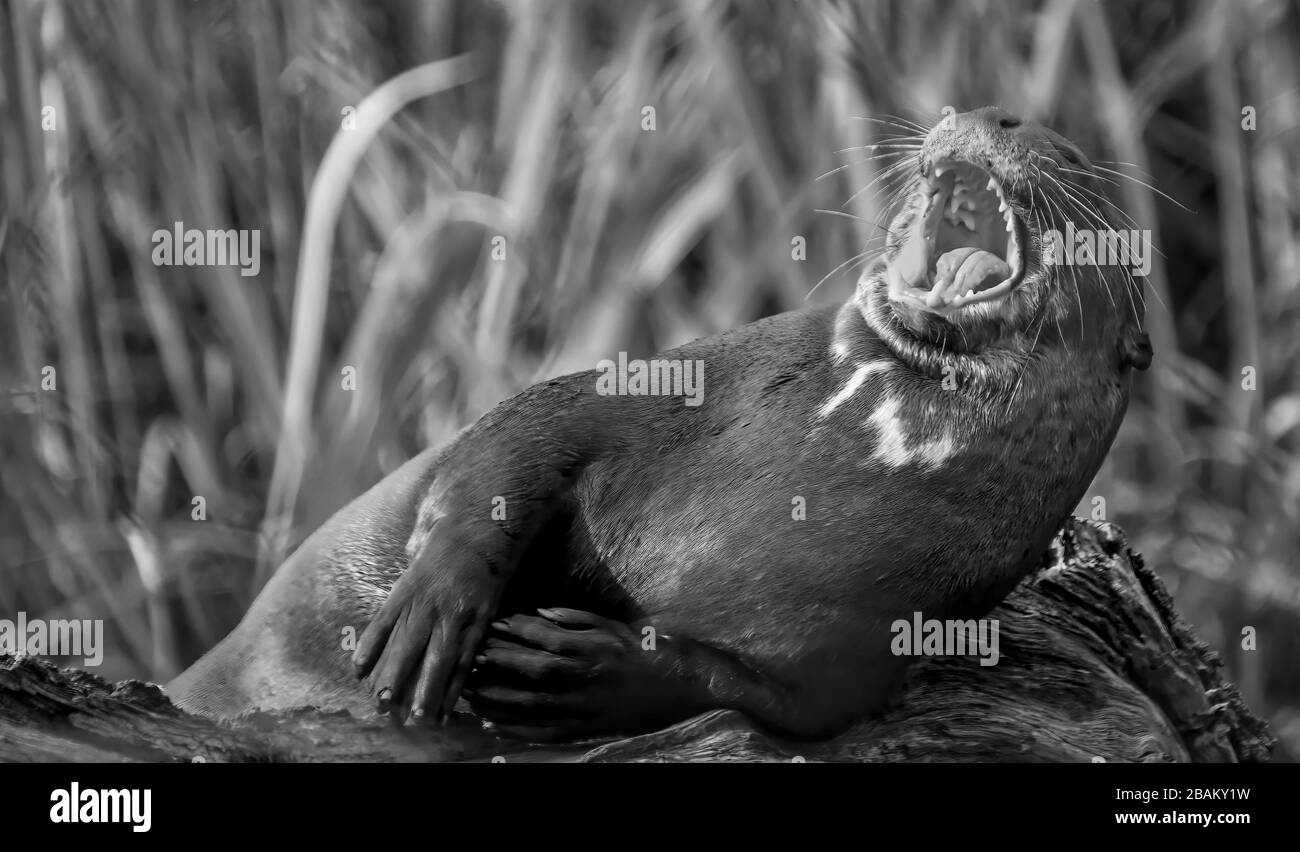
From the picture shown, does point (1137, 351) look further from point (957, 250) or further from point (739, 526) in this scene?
point (739, 526)

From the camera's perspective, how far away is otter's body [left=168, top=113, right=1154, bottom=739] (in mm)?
2426

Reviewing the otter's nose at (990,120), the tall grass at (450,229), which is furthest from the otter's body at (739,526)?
the tall grass at (450,229)

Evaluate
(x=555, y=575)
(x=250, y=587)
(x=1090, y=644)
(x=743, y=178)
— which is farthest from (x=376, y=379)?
(x=1090, y=644)

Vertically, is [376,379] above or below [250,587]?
above

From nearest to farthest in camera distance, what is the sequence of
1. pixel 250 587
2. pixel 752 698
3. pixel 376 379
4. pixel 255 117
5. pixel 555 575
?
pixel 752 698
pixel 555 575
pixel 376 379
pixel 250 587
pixel 255 117

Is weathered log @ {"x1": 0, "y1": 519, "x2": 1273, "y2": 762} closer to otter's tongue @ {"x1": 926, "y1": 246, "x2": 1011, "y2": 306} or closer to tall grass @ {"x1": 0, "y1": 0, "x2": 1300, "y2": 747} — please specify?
otter's tongue @ {"x1": 926, "y1": 246, "x2": 1011, "y2": 306}

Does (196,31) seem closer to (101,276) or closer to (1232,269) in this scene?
(101,276)

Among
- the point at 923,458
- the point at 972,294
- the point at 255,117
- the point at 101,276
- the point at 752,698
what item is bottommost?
the point at 752,698

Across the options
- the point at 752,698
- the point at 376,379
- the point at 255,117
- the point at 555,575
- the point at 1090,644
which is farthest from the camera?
the point at 255,117

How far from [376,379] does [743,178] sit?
3.60 feet

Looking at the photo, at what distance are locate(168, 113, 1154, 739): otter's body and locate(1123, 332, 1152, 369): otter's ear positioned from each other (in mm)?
21

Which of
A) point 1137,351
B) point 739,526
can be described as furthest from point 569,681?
point 1137,351

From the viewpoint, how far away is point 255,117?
15.6 feet

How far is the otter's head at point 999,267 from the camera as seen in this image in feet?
8.31
